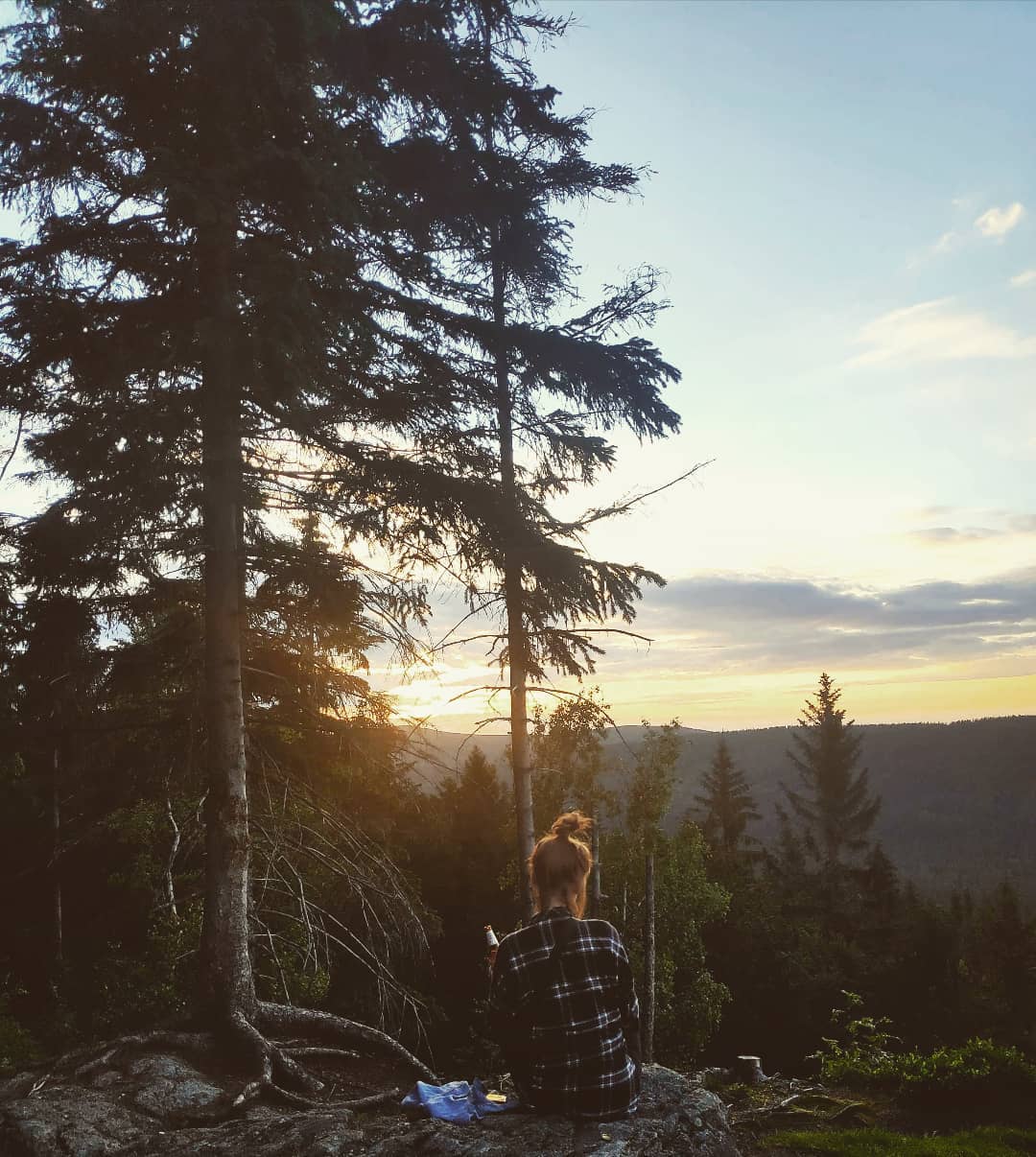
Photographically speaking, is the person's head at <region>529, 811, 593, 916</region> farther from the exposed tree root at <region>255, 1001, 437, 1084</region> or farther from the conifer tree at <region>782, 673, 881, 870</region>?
the conifer tree at <region>782, 673, 881, 870</region>

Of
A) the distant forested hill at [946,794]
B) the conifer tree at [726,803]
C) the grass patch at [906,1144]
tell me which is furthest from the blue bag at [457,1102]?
the distant forested hill at [946,794]

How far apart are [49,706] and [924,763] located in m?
216

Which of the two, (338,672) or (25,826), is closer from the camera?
(338,672)

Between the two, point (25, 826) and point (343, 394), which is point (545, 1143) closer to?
point (343, 394)

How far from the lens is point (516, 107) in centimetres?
1129

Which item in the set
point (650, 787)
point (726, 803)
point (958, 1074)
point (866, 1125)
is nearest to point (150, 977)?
point (866, 1125)

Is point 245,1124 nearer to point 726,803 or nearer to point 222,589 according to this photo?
point 222,589

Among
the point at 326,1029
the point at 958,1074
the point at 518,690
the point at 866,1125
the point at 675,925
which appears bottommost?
the point at 675,925

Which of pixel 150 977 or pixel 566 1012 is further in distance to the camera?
pixel 150 977

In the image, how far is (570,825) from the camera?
4031mm

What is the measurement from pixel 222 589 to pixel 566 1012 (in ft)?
16.5

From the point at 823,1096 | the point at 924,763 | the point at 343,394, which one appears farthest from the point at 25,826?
the point at 924,763

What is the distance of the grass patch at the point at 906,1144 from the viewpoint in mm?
7238

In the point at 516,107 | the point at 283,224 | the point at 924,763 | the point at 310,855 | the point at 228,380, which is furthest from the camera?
the point at 924,763
